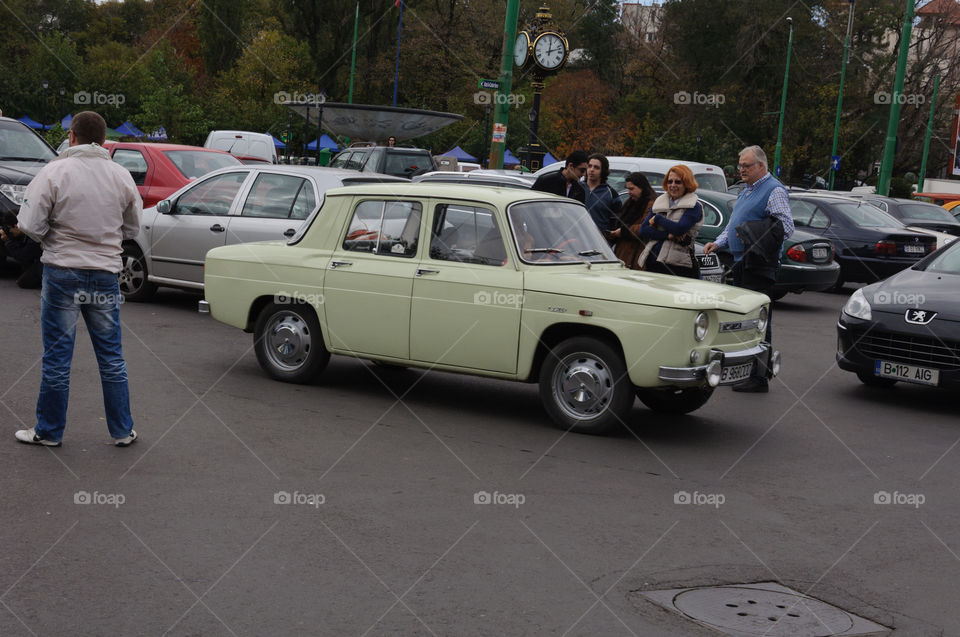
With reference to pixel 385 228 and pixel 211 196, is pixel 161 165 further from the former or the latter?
pixel 385 228

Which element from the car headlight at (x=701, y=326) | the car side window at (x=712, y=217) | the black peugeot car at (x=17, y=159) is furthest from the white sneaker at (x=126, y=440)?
the car side window at (x=712, y=217)

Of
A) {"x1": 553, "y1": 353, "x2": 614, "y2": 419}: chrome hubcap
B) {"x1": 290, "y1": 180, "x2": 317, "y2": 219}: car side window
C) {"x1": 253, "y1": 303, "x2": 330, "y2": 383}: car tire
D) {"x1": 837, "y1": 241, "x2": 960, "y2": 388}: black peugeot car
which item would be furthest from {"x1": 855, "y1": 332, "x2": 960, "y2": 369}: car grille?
{"x1": 290, "y1": 180, "x2": 317, "y2": 219}: car side window

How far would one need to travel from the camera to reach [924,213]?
81.6ft

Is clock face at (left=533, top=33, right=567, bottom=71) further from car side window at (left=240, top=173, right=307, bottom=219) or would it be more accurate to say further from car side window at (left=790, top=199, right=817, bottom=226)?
car side window at (left=240, top=173, right=307, bottom=219)

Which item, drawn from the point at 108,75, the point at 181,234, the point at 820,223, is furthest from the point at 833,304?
the point at 108,75

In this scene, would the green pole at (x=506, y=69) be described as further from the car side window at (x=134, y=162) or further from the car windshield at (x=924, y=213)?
the car windshield at (x=924, y=213)

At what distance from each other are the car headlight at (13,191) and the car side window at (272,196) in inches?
135

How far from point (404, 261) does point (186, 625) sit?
4.57m

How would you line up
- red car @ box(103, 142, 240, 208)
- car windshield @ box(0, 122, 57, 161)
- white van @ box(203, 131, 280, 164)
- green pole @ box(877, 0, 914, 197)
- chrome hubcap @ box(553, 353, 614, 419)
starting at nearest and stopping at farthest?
chrome hubcap @ box(553, 353, 614, 419), car windshield @ box(0, 122, 57, 161), red car @ box(103, 142, 240, 208), green pole @ box(877, 0, 914, 197), white van @ box(203, 131, 280, 164)

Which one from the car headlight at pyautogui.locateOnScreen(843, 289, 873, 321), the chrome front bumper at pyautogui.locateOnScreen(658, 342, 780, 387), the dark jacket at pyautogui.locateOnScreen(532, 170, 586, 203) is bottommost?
the chrome front bumper at pyautogui.locateOnScreen(658, 342, 780, 387)

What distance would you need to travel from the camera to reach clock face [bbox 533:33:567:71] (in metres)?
23.0

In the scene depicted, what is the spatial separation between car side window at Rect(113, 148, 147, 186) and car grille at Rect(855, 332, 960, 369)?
396 inches

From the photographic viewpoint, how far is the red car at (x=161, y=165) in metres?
15.7

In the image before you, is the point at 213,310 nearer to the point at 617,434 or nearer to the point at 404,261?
the point at 404,261
